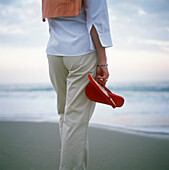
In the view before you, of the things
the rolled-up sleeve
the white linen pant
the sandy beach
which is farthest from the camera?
the sandy beach

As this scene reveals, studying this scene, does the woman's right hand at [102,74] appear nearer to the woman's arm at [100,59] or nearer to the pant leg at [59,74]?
the woman's arm at [100,59]

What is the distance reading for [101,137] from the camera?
268 cm

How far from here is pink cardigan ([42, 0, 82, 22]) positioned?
1.14 meters

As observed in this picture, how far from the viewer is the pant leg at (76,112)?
124cm

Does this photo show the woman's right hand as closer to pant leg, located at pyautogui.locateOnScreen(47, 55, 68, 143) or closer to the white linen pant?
the white linen pant

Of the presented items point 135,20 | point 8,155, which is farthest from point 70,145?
point 135,20

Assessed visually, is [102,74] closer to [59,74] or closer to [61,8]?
[59,74]

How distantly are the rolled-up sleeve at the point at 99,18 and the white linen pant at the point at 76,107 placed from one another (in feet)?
0.40

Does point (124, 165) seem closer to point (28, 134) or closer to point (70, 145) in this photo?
point (70, 145)

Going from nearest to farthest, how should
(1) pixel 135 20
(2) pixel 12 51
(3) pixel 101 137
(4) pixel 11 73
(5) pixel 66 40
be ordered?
(5) pixel 66 40 → (3) pixel 101 137 → (1) pixel 135 20 → (2) pixel 12 51 → (4) pixel 11 73

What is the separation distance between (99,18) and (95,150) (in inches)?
60.0

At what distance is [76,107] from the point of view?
1262 millimetres

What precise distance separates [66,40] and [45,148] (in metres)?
1.48

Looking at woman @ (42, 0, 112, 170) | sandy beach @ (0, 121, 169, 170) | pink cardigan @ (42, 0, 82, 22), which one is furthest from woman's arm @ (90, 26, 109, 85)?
sandy beach @ (0, 121, 169, 170)
